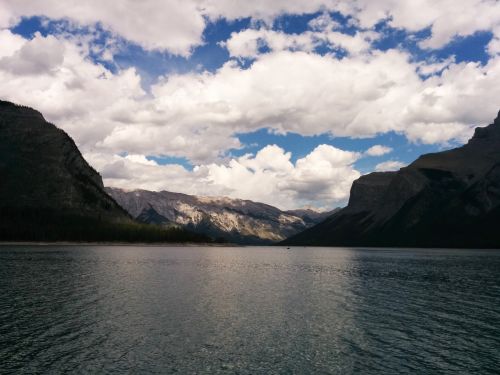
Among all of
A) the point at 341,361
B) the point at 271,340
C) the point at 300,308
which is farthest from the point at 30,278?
the point at 341,361

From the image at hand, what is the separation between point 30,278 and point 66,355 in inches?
2721

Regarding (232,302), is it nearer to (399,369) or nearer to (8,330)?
(8,330)

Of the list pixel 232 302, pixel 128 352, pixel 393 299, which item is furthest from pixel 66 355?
pixel 393 299

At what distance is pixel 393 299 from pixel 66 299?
5761 centimetres

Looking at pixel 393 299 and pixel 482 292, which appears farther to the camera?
pixel 482 292

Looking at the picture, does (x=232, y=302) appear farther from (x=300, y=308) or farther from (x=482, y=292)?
(x=482, y=292)

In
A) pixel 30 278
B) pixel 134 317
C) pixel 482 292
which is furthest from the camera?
pixel 30 278

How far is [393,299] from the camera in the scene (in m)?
78.5

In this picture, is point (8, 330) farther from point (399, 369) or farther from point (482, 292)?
point (482, 292)

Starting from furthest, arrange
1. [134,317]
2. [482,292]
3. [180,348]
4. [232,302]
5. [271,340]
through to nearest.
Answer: [482,292], [232,302], [134,317], [271,340], [180,348]

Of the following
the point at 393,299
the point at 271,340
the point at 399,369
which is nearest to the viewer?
the point at 399,369

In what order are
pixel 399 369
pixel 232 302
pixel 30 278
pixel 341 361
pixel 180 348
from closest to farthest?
pixel 399 369 → pixel 341 361 → pixel 180 348 → pixel 232 302 → pixel 30 278

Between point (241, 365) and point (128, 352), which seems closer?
point (241, 365)

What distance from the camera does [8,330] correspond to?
49.8 m
